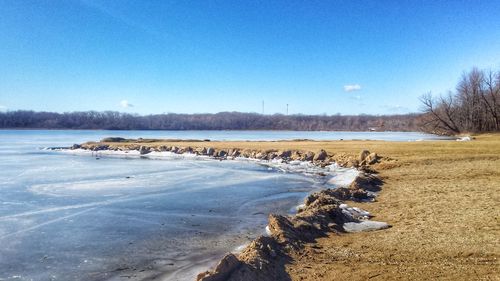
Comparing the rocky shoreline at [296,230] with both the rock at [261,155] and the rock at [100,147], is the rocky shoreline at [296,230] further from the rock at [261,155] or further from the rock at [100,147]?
the rock at [100,147]

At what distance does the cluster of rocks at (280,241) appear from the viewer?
6527mm

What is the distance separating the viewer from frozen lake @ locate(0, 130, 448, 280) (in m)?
7.96

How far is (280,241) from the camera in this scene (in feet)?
27.4

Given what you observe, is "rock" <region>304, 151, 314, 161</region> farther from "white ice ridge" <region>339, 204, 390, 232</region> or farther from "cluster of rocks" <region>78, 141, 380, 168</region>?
→ "white ice ridge" <region>339, 204, 390, 232</region>

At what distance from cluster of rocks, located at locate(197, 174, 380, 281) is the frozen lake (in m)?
0.99

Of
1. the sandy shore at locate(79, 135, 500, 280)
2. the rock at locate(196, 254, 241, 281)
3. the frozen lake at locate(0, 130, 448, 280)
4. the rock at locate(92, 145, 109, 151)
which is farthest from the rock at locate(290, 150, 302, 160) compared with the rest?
the rock at locate(196, 254, 241, 281)

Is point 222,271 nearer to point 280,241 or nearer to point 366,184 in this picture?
point 280,241

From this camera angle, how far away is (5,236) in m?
10.3

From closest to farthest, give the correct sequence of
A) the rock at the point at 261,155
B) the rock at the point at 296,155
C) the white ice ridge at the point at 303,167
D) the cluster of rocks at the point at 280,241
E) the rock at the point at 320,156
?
the cluster of rocks at the point at 280,241, the white ice ridge at the point at 303,167, the rock at the point at 320,156, the rock at the point at 296,155, the rock at the point at 261,155

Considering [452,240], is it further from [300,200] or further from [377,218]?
[300,200]

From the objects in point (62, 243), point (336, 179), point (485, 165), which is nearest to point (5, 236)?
point (62, 243)

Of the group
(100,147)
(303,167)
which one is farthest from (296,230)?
(100,147)

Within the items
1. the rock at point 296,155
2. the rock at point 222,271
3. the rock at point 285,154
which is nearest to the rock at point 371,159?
the rock at point 296,155

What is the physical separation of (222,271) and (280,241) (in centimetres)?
220
